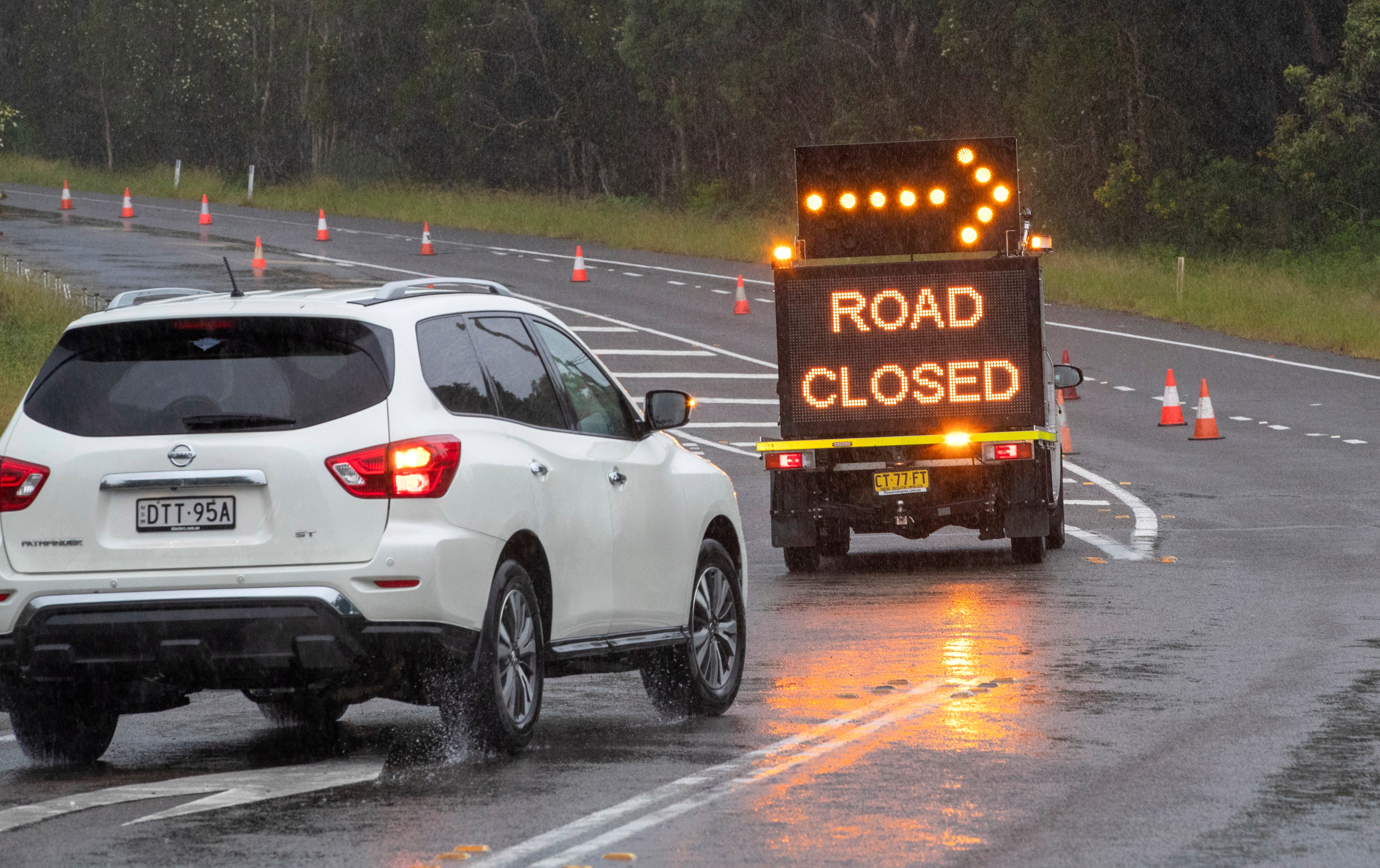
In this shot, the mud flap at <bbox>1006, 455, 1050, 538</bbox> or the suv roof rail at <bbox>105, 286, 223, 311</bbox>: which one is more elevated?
the suv roof rail at <bbox>105, 286, 223, 311</bbox>

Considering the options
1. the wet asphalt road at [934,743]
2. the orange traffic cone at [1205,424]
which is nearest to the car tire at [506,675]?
the wet asphalt road at [934,743]

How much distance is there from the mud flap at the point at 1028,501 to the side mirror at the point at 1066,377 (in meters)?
1.30

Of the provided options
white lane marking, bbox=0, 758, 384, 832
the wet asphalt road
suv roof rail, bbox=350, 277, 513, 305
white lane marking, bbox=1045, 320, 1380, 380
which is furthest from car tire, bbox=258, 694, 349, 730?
white lane marking, bbox=1045, 320, 1380, 380

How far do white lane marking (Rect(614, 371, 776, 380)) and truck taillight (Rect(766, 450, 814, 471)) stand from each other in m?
13.8

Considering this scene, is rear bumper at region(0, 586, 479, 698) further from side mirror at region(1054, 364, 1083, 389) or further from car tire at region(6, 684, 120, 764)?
side mirror at region(1054, 364, 1083, 389)

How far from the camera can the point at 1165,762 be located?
25.8ft

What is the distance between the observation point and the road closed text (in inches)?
648

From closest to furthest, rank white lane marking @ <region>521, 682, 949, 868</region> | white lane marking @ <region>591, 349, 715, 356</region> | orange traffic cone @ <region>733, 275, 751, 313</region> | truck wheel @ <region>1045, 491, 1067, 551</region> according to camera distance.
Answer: white lane marking @ <region>521, 682, 949, 868</region>, truck wheel @ <region>1045, 491, 1067, 551</region>, white lane marking @ <region>591, 349, 715, 356</region>, orange traffic cone @ <region>733, 275, 751, 313</region>

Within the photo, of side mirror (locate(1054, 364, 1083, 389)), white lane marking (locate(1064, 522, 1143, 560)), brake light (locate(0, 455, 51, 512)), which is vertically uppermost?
side mirror (locate(1054, 364, 1083, 389))

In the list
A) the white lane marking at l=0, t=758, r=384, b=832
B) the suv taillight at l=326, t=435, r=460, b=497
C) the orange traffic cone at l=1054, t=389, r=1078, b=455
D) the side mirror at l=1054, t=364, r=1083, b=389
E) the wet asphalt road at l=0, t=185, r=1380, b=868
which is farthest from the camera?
the orange traffic cone at l=1054, t=389, r=1078, b=455

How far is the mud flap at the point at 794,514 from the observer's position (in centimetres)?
1639

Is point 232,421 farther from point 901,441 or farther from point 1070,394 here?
point 1070,394

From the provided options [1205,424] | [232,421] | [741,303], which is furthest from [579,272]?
[232,421]

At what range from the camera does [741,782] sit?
758 cm
